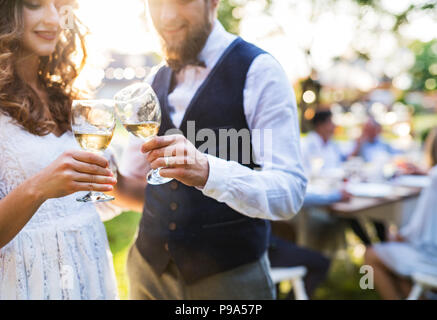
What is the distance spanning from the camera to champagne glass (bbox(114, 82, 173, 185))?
1.03 m

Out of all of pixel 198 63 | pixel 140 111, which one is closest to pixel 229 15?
pixel 198 63

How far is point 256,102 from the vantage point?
1.33 meters

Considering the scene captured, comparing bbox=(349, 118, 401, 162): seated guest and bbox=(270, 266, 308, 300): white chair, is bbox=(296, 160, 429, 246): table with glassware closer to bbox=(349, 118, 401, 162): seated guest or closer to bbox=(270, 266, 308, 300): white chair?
bbox=(270, 266, 308, 300): white chair

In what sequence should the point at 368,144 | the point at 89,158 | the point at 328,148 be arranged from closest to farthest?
the point at 89,158
the point at 328,148
the point at 368,144

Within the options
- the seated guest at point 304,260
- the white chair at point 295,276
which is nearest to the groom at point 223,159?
the white chair at point 295,276

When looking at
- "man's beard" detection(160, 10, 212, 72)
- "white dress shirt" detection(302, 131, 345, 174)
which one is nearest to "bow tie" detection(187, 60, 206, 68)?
"man's beard" detection(160, 10, 212, 72)

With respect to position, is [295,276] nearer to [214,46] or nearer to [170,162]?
[214,46]

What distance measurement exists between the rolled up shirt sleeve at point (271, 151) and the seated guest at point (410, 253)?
6.38 ft

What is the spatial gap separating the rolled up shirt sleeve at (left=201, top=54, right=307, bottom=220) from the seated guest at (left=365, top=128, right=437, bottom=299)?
1.94 meters

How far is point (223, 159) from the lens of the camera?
1295mm

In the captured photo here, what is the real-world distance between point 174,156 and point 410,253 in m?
2.58

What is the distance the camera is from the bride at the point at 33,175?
1.19 m
